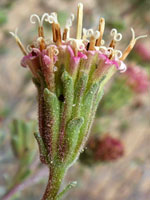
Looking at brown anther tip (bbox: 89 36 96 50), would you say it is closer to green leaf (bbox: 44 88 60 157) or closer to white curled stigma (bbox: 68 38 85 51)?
white curled stigma (bbox: 68 38 85 51)

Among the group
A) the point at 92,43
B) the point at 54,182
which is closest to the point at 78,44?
the point at 92,43

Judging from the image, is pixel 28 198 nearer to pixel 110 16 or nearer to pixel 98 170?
pixel 98 170

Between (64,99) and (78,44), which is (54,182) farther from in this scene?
(78,44)

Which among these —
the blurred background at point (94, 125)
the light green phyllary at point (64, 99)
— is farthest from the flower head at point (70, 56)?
the blurred background at point (94, 125)

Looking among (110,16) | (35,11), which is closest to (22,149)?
(110,16)

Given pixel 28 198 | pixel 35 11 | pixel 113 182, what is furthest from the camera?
pixel 35 11

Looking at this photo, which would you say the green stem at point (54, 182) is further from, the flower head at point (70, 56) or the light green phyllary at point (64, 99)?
the flower head at point (70, 56)
